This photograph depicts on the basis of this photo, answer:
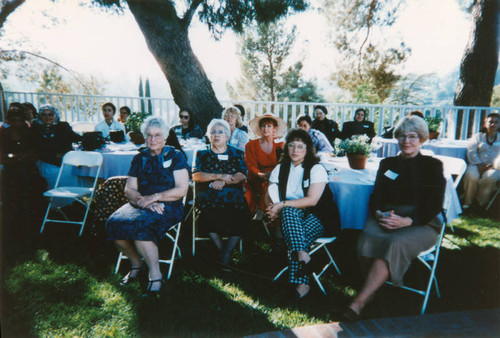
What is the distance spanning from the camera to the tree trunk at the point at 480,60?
7.37 m

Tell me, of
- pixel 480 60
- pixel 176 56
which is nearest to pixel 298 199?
pixel 176 56

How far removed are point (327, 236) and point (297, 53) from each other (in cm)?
3360

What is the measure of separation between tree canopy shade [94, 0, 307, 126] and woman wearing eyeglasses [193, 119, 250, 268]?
396 cm

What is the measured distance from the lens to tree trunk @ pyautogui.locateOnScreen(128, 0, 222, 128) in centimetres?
658

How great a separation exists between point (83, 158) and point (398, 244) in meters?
3.82

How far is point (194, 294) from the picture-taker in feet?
8.95

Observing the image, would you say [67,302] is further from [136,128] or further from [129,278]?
[136,128]

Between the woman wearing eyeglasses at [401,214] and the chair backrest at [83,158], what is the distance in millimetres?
3358

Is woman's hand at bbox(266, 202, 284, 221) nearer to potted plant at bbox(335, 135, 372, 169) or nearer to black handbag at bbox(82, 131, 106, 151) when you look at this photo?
potted plant at bbox(335, 135, 372, 169)

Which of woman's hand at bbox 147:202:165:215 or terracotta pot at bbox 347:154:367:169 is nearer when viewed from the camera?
woman's hand at bbox 147:202:165:215

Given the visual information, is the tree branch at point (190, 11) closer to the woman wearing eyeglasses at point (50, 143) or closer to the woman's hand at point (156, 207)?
the woman wearing eyeglasses at point (50, 143)

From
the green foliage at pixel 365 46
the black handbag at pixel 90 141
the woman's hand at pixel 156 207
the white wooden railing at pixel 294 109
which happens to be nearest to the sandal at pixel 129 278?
the woman's hand at pixel 156 207

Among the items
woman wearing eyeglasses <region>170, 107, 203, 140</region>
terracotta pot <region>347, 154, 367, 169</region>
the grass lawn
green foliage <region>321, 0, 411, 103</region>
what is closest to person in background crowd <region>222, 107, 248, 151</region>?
woman wearing eyeglasses <region>170, 107, 203, 140</region>

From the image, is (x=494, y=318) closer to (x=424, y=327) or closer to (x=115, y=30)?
(x=424, y=327)
